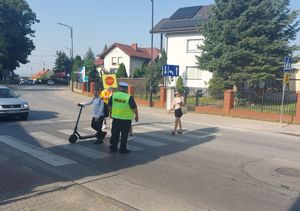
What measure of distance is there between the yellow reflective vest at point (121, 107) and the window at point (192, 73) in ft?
91.3

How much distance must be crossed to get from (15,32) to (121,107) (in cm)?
6026

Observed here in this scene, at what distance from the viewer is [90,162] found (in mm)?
8492

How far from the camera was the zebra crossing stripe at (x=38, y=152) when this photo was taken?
8.40 m

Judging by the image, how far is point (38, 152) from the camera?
30.6 feet

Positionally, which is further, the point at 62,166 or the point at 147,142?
the point at 147,142

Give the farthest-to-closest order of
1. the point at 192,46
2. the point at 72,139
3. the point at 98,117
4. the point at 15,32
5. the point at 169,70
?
the point at 15,32 → the point at 192,46 → the point at 169,70 → the point at 98,117 → the point at 72,139

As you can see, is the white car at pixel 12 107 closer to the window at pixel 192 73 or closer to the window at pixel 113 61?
the window at pixel 192 73

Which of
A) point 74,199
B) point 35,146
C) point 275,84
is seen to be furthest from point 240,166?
point 275,84

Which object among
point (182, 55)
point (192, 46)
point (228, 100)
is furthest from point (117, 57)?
point (228, 100)

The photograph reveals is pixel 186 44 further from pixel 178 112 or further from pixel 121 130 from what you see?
pixel 121 130

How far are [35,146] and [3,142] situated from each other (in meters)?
1.11

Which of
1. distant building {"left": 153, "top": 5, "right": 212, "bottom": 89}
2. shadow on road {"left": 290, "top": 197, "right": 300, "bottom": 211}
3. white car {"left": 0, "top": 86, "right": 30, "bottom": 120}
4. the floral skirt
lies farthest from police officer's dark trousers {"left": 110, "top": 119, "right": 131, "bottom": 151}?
distant building {"left": 153, "top": 5, "right": 212, "bottom": 89}

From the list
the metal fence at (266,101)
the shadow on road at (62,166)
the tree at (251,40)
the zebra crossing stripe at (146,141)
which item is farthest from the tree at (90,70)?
the zebra crossing stripe at (146,141)

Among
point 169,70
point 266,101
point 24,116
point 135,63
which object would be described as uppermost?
point 135,63
